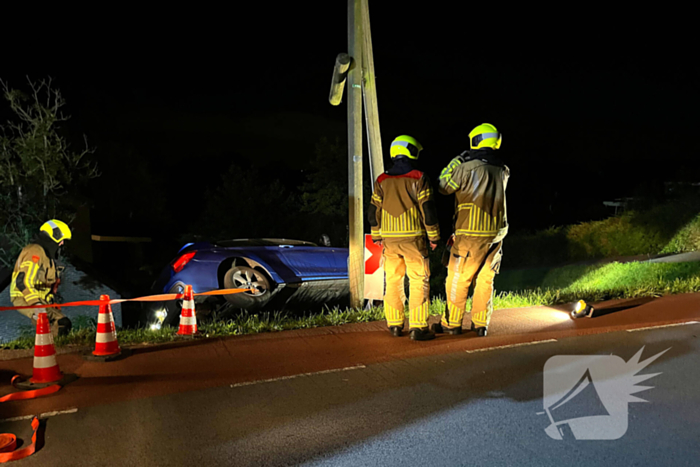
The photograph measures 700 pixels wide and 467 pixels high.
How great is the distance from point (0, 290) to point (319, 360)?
6.64 m

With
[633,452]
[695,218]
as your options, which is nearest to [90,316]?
[633,452]

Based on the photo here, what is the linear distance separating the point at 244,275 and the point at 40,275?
9.82 ft

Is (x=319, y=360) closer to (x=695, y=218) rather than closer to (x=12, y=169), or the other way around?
(x=12, y=169)

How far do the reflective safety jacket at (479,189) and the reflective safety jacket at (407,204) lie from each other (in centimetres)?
28

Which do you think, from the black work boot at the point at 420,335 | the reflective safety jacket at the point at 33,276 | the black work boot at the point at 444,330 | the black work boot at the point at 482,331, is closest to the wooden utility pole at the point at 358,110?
the black work boot at the point at 444,330

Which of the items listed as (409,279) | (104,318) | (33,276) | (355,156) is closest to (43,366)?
(104,318)

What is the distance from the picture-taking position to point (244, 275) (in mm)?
8531

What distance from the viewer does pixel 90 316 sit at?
32.8 feet

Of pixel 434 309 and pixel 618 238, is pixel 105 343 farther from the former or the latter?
pixel 618 238

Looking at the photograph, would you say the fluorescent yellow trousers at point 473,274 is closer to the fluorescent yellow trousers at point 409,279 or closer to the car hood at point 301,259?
the fluorescent yellow trousers at point 409,279

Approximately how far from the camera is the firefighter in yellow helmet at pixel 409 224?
579 cm

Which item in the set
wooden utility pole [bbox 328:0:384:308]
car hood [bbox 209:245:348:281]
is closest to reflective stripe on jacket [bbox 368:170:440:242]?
wooden utility pole [bbox 328:0:384:308]

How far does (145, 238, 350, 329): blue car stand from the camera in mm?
8422

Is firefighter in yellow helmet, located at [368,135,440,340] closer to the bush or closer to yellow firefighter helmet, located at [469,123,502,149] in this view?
yellow firefighter helmet, located at [469,123,502,149]
